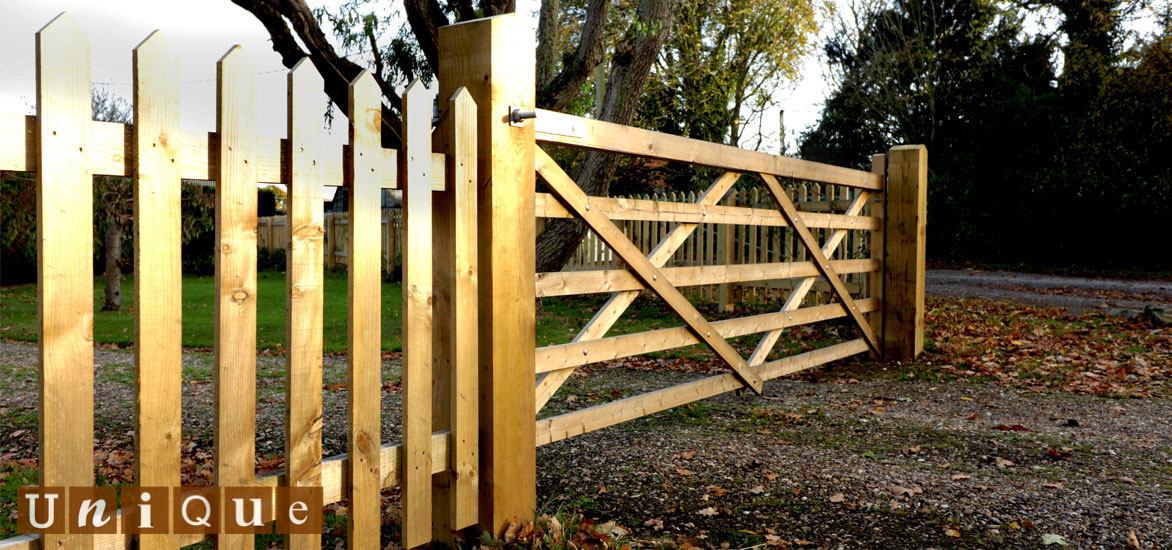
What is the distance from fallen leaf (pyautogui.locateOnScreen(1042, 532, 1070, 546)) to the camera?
3045mm

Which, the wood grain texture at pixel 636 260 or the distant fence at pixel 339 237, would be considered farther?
the distant fence at pixel 339 237

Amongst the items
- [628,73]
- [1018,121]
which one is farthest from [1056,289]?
[628,73]

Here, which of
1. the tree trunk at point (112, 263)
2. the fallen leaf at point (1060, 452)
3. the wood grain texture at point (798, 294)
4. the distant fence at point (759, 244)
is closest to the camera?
the fallen leaf at point (1060, 452)

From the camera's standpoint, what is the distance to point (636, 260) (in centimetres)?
401

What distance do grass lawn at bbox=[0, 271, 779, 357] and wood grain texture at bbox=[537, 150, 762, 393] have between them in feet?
8.59

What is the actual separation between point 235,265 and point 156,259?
0.64 ft

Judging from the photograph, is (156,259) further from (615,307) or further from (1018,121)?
(1018,121)

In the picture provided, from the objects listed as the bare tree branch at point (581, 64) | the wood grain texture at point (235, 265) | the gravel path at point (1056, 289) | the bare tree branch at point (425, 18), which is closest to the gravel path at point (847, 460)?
the wood grain texture at point (235, 265)

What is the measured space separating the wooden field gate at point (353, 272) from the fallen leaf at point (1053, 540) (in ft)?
6.37

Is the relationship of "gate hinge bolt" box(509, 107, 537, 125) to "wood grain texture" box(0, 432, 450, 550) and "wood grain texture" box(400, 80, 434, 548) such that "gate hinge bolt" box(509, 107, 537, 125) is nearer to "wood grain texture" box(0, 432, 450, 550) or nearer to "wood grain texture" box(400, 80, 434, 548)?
"wood grain texture" box(400, 80, 434, 548)

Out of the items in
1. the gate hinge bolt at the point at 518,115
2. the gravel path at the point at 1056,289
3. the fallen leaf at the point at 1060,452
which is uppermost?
the gate hinge bolt at the point at 518,115

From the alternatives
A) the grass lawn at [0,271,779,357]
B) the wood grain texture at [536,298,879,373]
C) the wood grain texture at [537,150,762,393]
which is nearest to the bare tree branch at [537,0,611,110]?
the grass lawn at [0,271,779,357]

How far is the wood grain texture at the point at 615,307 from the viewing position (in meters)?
3.56

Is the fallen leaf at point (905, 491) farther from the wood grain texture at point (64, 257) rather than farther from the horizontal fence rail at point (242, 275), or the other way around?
the wood grain texture at point (64, 257)
